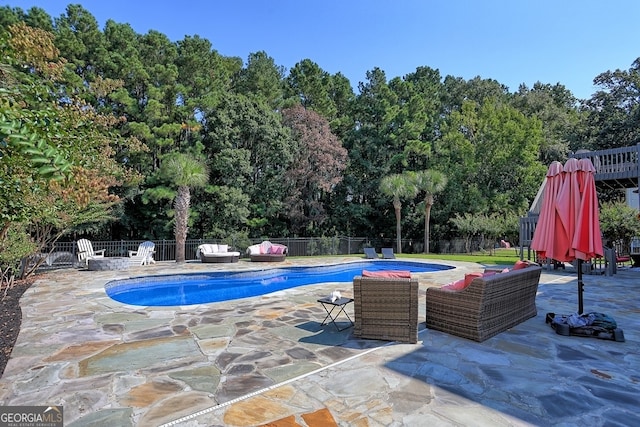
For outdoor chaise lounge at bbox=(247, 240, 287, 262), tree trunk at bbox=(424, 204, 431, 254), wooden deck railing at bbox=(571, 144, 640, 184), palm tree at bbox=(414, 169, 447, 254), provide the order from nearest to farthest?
wooden deck railing at bbox=(571, 144, 640, 184), outdoor chaise lounge at bbox=(247, 240, 287, 262), palm tree at bbox=(414, 169, 447, 254), tree trunk at bbox=(424, 204, 431, 254)

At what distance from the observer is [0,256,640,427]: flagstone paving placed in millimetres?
2621

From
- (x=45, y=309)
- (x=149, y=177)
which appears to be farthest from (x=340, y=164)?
(x=45, y=309)

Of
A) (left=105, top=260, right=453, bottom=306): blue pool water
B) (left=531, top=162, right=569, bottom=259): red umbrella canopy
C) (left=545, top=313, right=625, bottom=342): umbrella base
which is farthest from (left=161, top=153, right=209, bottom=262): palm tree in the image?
(left=545, top=313, right=625, bottom=342): umbrella base

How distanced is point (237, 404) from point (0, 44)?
2963 mm

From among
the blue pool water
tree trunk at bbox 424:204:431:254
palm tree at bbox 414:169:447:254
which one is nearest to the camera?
the blue pool water

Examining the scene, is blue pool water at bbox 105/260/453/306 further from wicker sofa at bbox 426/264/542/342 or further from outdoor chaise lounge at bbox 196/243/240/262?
wicker sofa at bbox 426/264/542/342

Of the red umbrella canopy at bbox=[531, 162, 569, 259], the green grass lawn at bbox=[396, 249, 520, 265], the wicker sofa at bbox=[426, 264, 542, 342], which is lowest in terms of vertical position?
the green grass lawn at bbox=[396, 249, 520, 265]

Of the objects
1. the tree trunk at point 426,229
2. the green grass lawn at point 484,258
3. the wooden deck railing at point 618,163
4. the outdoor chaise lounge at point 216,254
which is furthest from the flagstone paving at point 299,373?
the tree trunk at point 426,229

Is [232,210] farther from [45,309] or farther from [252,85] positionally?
[45,309]

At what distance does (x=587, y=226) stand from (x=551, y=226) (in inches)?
16.0

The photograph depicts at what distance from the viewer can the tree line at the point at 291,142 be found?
17.8 metres

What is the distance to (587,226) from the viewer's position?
4.54 meters

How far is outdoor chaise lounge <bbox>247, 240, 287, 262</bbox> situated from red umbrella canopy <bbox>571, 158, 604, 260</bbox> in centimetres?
1173

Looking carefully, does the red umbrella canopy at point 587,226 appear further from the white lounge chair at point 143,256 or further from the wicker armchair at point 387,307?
the white lounge chair at point 143,256
